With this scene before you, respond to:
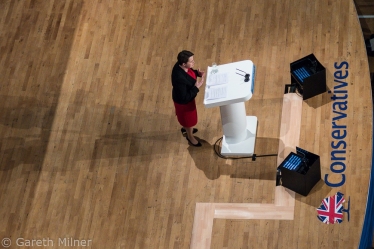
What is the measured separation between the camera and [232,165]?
5.82 meters

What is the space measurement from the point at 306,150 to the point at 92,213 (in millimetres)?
2045

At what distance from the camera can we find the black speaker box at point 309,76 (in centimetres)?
594

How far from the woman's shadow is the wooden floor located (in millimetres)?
12

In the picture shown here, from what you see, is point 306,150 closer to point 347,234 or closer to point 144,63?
point 347,234

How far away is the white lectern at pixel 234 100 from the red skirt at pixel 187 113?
0.27 m

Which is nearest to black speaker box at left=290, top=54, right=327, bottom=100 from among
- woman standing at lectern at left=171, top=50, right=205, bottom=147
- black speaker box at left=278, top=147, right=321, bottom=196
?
black speaker box at left=278, top=147, right=321, bottom=196

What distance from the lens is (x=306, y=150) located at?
5734mm

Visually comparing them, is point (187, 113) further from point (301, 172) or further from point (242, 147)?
point (301, 172)

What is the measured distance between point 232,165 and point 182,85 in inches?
39.0

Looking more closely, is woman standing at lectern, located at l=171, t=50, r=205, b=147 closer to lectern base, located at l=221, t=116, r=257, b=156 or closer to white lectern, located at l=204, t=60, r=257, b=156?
white lectern, located at l=204, t=60, r=257, b=156

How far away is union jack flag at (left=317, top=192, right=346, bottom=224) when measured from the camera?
17.6 feet

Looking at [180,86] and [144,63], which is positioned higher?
[144,63]

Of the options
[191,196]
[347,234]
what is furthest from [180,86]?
[347,234]

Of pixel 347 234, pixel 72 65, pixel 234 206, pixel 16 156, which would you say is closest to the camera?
pixel 347 234
